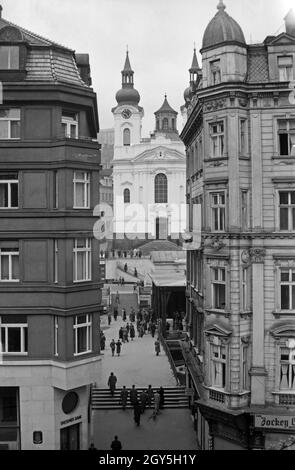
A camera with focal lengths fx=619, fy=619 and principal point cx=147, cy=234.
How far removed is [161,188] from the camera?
117m

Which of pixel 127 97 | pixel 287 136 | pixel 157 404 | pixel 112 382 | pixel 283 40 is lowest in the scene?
pixel 157 404

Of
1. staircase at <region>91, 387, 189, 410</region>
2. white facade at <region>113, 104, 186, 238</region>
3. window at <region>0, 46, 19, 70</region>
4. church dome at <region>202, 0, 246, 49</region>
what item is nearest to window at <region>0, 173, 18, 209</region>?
window at <region>0, 46, 19, 70</region>

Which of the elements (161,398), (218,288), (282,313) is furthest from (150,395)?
(282,313)

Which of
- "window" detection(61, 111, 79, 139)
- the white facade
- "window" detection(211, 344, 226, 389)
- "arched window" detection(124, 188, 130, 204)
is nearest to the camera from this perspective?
"window" detection(61, 111, 79, 139)

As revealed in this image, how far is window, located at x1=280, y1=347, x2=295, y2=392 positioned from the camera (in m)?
24.8

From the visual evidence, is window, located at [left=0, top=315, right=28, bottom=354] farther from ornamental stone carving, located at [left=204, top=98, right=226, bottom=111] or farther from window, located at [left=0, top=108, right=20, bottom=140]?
ornamental stone carving, located at [left=204, top=98, right=226, bottom=111]

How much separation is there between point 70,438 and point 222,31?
18.2 meters

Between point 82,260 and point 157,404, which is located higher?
point 82,260

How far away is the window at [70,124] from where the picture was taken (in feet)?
84.0

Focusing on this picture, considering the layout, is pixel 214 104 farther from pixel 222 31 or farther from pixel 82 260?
pixel 82 260

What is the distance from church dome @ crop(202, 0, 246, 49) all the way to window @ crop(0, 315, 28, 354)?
45.6ft

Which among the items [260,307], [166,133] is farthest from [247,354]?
[166,133]

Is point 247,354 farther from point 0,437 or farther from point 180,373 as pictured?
point 180,373
